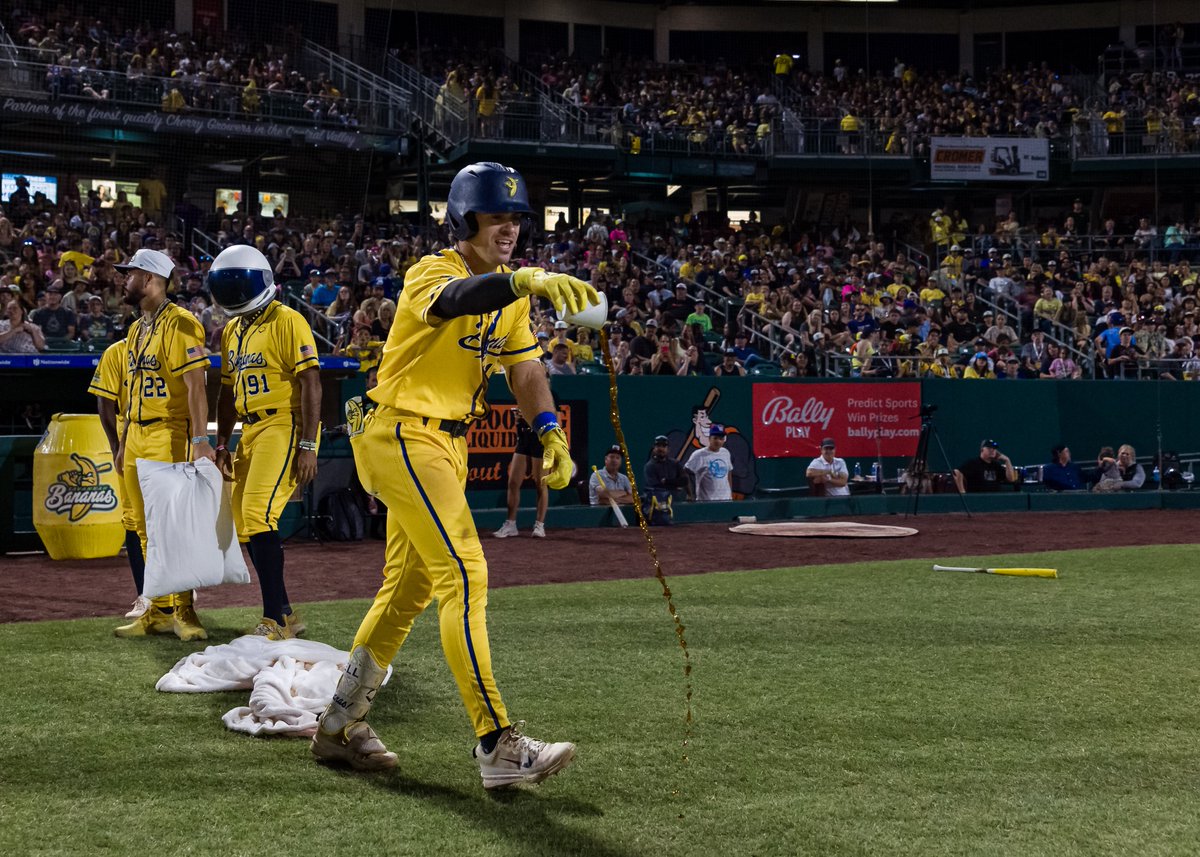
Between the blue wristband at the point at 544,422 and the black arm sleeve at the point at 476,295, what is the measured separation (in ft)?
2.30

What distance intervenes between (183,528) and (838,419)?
1272 cm

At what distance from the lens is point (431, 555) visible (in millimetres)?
4480

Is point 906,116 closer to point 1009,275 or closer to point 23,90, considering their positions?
point 1009,275

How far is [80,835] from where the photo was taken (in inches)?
153

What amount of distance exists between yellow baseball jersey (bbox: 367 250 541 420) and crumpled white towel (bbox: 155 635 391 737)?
1402 millimetres

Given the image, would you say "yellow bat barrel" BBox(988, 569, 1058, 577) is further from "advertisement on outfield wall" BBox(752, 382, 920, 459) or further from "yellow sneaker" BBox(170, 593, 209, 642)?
"advertisement on outfield wall" BBox(752, 382, 920, 459)

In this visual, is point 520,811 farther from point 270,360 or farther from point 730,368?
point 730,368

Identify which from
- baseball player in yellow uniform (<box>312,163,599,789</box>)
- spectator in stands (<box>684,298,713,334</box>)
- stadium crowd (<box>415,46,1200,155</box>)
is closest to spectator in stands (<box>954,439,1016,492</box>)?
spectator in stands (<box>684,298,713,334</box>)

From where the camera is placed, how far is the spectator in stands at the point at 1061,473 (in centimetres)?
1909

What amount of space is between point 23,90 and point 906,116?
2270 centimetres

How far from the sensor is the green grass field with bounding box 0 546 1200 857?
3902 mm

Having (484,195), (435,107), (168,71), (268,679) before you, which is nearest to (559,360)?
(268,679)

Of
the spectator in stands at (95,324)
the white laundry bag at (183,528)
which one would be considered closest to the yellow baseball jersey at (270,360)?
the white laundry bag at (183,528)

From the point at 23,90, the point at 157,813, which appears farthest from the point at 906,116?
the point at 157,813
